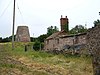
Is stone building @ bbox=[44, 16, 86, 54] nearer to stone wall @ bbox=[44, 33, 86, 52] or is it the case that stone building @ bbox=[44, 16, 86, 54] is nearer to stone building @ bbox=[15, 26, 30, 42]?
stone wall @ bbox=[44, 33, 86, 52]

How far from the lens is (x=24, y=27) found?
66.0 metres

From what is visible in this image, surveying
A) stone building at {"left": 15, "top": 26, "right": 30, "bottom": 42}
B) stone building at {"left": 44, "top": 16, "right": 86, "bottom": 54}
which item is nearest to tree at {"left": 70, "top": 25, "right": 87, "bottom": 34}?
stone building at {"left": 44, "top": 16, "right": 86, "bottom": 54}

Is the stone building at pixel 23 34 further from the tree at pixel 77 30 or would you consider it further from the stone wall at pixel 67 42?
the stone wall at pixel 67 42

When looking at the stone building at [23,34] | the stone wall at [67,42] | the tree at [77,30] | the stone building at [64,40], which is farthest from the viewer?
the stone building at [23,34]

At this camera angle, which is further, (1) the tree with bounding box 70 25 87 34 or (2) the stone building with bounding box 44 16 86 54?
(1) the tree with bounding box 70 25 87 34

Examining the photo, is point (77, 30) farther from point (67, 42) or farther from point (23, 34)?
point (67, 42)

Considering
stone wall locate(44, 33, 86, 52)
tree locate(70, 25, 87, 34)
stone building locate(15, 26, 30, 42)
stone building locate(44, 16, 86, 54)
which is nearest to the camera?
stone wall locate(44, 33, 86, 52)

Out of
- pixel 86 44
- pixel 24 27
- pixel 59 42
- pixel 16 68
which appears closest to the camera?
pixel 16 68

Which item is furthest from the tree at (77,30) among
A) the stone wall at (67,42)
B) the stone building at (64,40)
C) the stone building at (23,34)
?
the stone building at (23,34)

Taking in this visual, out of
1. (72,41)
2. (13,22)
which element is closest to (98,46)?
(72,41)

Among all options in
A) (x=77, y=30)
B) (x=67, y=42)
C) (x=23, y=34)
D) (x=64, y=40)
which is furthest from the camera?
(x=23, y=34)

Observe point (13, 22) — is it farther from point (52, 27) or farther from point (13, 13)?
point (52, 27)

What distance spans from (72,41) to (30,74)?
1620 centimetres

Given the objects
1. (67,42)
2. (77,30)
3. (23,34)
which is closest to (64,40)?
(67,42)
